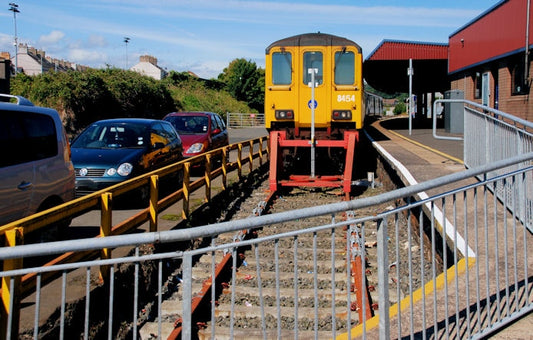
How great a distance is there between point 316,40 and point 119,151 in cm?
605

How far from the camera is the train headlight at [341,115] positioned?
14273mm

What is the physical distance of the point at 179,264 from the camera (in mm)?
7906

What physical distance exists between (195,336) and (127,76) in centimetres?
3593

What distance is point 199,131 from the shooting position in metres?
17.9

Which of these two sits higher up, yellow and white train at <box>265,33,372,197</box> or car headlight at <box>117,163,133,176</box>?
yellow and white train at <box>265,33,372,197</box>

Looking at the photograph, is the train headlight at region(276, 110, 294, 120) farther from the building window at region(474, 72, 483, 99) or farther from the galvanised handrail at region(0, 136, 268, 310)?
the building window at region(474, 72, 483, 99)

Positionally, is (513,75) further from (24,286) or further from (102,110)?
(102,110)

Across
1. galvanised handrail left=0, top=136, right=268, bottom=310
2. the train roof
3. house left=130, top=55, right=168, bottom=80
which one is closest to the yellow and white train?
the train roof

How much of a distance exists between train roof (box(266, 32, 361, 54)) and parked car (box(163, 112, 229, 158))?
3.99 meters

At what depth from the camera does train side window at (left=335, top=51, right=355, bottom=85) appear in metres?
14.4

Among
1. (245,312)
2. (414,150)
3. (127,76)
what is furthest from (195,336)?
(127,76)

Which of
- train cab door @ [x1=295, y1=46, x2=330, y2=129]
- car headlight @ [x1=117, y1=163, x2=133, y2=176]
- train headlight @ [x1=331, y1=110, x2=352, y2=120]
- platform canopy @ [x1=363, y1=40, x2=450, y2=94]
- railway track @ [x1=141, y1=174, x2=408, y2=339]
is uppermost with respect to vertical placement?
platform canopy @ [x1=363, y1=40, x2=450, y2=94]

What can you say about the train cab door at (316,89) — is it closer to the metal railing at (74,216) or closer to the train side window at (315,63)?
the train side window at (315,63)

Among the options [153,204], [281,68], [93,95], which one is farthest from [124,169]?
[93,95]
